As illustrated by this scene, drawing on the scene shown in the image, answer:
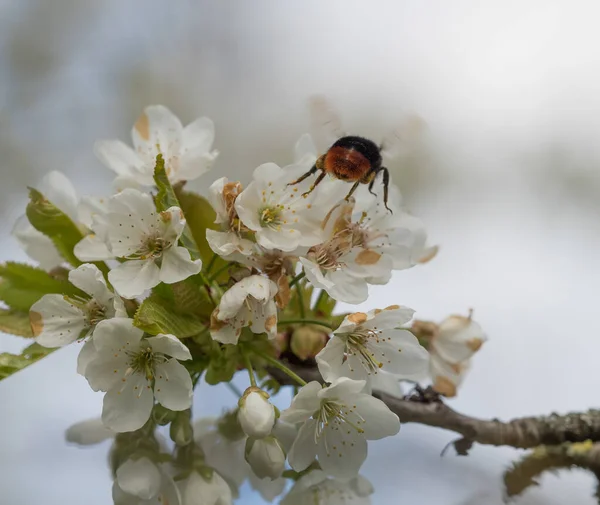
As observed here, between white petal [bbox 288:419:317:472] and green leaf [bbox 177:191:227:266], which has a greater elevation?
green leaf [bbox 177:191:227:266]

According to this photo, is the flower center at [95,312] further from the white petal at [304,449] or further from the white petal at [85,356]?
the white petal at [304,449]

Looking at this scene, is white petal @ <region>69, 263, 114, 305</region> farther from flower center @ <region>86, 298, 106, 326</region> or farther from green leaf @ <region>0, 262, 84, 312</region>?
green leaf @ <region>0, 262, 84, 312</region>

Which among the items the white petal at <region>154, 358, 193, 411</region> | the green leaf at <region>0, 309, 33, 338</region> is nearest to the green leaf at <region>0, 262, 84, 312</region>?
the green leaf at <region>0, 309, 33, 338</region>

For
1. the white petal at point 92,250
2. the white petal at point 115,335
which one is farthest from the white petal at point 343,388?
the white petal at point 92,250

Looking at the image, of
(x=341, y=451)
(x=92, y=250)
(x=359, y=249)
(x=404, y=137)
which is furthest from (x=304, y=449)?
(x=404, y=137)

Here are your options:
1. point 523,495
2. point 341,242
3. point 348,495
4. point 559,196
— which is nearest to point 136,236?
point 341,242

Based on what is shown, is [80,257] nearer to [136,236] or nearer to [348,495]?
[136,236]
